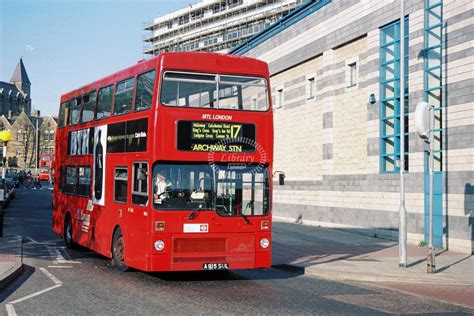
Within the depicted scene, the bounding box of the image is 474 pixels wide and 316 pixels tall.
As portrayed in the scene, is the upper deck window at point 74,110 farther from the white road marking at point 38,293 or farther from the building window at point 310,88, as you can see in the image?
the building window at point 310,88

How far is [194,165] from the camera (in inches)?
457

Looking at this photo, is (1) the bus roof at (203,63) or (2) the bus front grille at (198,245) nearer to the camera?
(2) the bus front grille at (198,245)

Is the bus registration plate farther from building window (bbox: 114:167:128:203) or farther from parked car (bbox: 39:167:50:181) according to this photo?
parked car (bbox: 39:167:50:181)

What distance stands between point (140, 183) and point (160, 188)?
64cm

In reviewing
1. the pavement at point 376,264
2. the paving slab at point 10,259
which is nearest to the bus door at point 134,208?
the paving slab at point 10,259

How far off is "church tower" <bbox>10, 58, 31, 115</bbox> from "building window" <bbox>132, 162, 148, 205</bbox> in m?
172

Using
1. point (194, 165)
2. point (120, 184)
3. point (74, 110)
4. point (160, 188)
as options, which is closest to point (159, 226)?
point (160, 188)

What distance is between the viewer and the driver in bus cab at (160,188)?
11430mm

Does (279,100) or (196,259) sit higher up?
(279,100)

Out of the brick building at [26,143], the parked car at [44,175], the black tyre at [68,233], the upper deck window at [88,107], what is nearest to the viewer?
the upper deck window at [88,107]

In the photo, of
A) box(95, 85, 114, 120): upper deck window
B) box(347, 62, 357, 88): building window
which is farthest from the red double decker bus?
box(347, 62, 357, 88): building window

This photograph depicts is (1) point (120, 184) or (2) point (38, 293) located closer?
(2) point (38, 293)

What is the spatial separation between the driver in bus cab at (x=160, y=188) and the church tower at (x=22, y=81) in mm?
172757

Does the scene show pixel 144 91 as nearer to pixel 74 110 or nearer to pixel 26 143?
pixel 74 110
